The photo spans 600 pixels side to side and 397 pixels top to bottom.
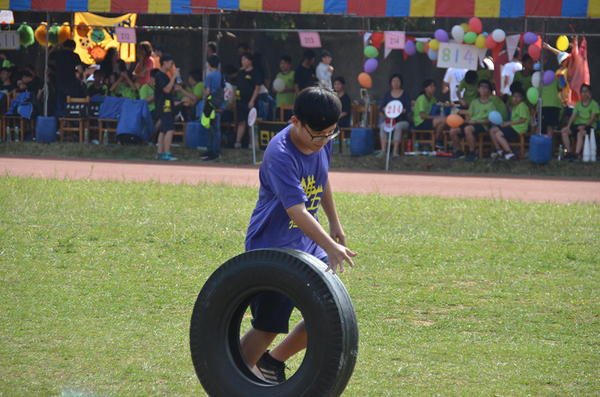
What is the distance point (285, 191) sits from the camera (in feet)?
8.79

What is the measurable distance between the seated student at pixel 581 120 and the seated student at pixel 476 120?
1.48 m

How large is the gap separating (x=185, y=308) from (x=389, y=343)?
4.69 feet

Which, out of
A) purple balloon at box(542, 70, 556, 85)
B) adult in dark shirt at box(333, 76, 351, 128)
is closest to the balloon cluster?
adult in dark shirt at box(333, 76, 351, 128)

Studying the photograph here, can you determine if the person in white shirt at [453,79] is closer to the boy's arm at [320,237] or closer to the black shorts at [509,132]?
the black shorts at [509,132]

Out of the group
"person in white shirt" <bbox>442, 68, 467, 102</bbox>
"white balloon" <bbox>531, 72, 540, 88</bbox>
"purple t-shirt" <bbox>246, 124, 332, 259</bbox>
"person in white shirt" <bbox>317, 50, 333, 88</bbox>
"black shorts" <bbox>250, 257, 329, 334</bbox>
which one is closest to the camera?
"purple t-shirt" <bbox>246, 124, 332, 259</bbox>

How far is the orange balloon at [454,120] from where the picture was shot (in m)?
13.3

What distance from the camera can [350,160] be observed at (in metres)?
14.1

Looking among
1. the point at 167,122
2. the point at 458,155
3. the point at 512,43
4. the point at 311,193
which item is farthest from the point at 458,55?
the point at 311,193

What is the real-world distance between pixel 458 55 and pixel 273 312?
11432mm

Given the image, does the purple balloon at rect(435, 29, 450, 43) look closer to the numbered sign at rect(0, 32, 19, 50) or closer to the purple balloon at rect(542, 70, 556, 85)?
the purple balloon at rect(542, 70, 556, 85)

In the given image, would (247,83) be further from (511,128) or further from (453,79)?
(511,128)

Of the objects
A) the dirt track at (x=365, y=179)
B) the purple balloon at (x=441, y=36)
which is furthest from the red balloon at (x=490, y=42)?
the dirt track at (x=365, y=179)

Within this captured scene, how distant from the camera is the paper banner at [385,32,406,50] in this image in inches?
530

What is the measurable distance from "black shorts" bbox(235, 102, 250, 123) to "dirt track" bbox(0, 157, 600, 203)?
1.61 m
